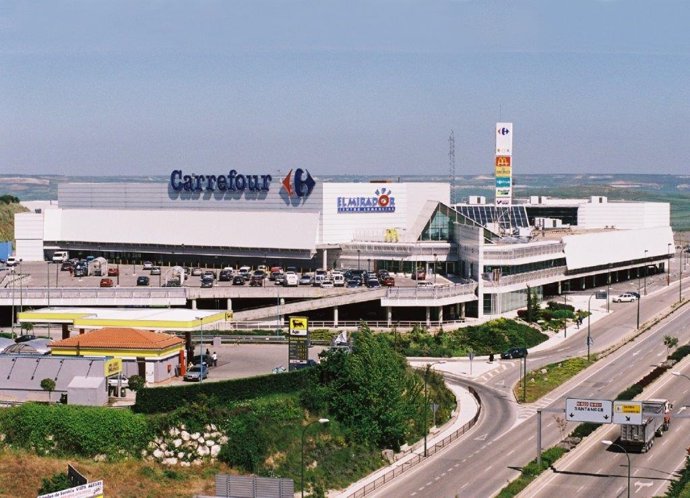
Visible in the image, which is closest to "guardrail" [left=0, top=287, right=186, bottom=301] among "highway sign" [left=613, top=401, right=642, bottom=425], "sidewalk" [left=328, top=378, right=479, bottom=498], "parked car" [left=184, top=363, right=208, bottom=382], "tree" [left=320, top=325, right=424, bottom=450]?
"sidewalk" [left=328, top=378, right=479, bottom=498]

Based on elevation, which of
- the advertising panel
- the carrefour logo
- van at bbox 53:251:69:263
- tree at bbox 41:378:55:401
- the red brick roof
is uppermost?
the carrefour logo

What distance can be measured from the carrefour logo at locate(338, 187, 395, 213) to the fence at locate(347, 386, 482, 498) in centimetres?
5769

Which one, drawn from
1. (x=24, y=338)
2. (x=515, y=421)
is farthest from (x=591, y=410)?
(x=24, y=338)

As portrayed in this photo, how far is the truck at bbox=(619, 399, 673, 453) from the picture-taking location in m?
74.4

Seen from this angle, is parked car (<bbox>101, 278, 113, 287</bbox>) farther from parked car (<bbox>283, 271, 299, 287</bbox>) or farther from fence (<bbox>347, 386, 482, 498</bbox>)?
fence (<bbox>347, 386, 482, 498</bbox>)

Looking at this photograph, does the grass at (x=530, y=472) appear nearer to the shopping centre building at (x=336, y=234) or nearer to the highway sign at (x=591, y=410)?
the highway sign at (x=591, y=410)

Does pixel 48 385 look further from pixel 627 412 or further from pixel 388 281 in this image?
pixel 388 281

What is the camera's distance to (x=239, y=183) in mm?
147875

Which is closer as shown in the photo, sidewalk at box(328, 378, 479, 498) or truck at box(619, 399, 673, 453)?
sidewalk at box(328, 378, 479, 498)

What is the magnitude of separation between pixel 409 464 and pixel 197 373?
1462 cm

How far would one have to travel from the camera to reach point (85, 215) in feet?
525

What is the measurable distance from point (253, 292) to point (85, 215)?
4680 cm

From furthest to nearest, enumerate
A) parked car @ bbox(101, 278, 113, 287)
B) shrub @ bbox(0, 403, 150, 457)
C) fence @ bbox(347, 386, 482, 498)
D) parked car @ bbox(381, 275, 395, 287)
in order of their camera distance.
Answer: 1. parked car @ bbox(381, 275, 395, 287)
2. parked car @ bbox(101, 278, 113, 287)
3. shrub @ bbox(0, 403, 150, 457)
4. fence @ bbox(347, 386, 482, 498)

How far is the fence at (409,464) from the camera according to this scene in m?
69.7
